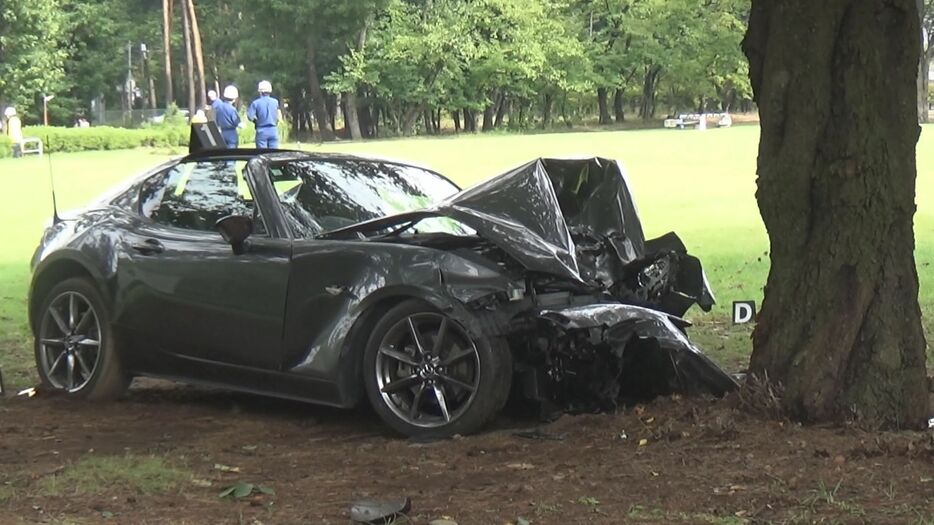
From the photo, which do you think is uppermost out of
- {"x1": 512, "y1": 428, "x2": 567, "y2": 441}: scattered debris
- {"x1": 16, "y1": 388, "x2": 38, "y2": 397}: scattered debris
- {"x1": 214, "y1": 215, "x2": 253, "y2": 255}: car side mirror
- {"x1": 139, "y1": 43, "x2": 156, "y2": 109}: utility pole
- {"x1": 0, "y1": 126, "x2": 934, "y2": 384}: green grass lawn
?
{"x1": 139, "y1": 43, "x2": 156, "y2": 109}: utility pole

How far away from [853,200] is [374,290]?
2.23 m

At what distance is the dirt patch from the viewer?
4.11 metres

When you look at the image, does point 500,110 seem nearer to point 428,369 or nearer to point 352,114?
point 352,114

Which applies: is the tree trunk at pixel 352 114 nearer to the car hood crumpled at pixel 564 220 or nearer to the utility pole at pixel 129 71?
the utility pole at pixel 129 71

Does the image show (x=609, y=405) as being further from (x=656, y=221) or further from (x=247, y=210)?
(x=656, y=221)

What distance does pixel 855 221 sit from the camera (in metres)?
5.08

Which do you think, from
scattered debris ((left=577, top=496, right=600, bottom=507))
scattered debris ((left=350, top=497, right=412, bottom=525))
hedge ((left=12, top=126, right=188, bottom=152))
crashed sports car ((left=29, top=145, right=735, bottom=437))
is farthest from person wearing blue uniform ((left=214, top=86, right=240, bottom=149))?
hedge ((left=12, top=126, right=188, bottom=152))

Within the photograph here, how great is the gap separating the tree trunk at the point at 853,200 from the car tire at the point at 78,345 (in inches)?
148

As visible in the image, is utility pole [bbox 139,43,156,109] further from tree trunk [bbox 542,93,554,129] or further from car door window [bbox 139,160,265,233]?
car door window [bbox 139,160,265,233]

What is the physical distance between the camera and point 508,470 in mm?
4816

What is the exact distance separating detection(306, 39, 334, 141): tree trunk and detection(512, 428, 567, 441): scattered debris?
67.4 metres

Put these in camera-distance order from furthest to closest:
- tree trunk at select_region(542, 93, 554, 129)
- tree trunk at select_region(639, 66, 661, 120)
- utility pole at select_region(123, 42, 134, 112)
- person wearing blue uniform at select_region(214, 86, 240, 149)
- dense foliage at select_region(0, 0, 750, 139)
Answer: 1. tree trunk at select_region(542, 93, 554, 129)
2. tree trunk at select_region(639, 66, 661, 120)
3. utility pole at select_region(123, 42, 134, 112)
4. dense foliage at select_region(0, 0, 750, 139)
5. person wearing blue uniform at select_region(214, 86, 240, 149)

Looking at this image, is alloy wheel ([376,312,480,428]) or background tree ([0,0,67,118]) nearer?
alloy wheel ([376,312,480,428])

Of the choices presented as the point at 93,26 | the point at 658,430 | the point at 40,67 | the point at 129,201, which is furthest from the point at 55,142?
the point at 658,430
